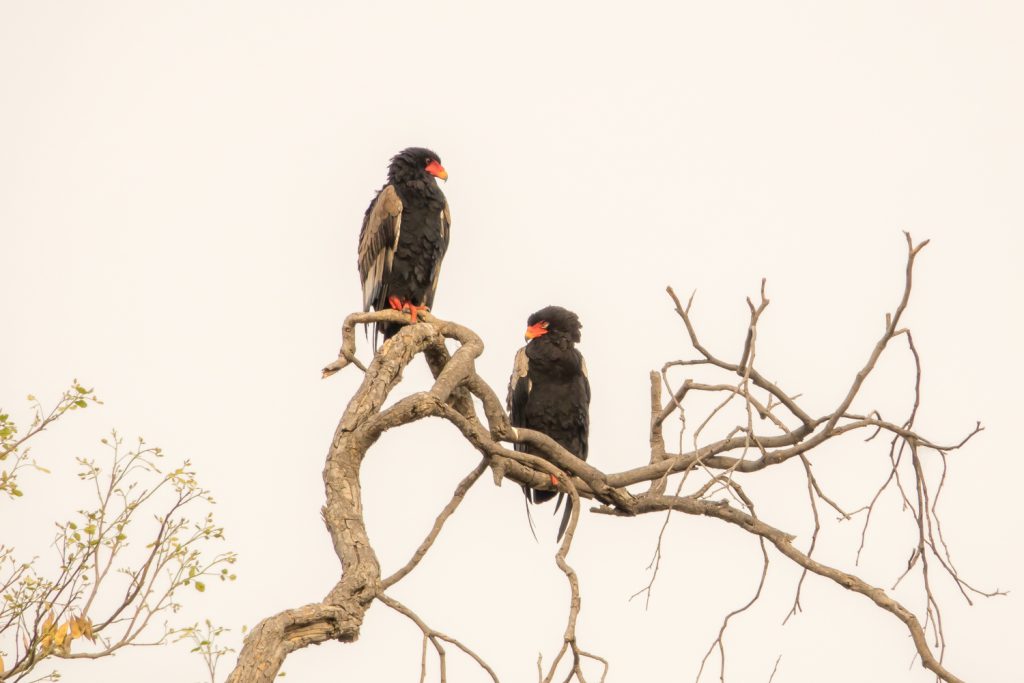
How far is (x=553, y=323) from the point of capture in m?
5.43

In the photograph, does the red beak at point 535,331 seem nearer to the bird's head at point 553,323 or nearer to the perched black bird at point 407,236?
the bird's head at point 553,323

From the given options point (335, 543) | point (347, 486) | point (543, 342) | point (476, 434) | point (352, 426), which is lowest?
point (335, 543)

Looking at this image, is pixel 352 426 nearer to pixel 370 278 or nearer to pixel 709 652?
pixel 709 652

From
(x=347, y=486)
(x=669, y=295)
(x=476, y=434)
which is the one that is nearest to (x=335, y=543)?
(x=347, y=486)

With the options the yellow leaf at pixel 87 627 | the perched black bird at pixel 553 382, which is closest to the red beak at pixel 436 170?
the perched black bird at pixel 553 382

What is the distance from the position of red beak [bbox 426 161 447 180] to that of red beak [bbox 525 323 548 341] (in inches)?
36.2

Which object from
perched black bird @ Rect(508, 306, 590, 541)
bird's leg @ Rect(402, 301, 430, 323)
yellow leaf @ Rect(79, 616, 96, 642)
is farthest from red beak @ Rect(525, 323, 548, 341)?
yellow leaf @ Rect(79, 616, 96, 642)

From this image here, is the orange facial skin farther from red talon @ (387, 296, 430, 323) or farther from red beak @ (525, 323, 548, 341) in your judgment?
red talon @ (387, 296, 430, 323)

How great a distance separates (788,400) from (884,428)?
35 centimetres

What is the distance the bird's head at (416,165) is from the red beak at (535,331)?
0.92m

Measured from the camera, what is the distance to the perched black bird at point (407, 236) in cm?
518

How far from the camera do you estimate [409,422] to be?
3295 mm

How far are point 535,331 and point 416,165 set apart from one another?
1080mm

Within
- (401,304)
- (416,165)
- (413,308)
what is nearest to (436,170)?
(416,165)
